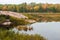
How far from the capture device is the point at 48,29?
11.4 feet

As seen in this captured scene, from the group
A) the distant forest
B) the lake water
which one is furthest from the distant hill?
the lake water

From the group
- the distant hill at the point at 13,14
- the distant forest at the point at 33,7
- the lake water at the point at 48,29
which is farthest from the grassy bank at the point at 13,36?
the distant forest at the point at 33,7

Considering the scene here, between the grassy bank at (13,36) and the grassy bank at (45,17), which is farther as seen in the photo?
the grassy bank at (45,17)

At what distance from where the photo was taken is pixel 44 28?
3471 millimetres

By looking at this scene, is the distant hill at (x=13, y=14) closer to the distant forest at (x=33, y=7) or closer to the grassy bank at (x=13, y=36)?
the distant forest at (x=33, y=7)

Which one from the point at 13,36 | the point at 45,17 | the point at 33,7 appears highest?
the point at 33,7

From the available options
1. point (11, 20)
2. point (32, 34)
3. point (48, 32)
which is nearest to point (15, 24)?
point (11, 20)

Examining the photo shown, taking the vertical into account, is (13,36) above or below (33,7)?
below

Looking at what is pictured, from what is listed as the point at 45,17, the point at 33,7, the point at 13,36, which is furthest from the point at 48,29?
the point at 13,36

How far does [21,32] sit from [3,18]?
42 centimetres

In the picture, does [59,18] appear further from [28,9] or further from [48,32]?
[28,9]

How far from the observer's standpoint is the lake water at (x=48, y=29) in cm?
340

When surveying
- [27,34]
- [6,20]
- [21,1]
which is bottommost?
[27,34]

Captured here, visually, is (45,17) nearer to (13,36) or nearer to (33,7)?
(33,7)
